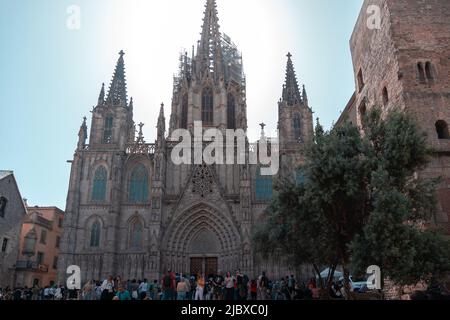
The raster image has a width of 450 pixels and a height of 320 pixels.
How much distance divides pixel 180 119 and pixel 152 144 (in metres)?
5.25

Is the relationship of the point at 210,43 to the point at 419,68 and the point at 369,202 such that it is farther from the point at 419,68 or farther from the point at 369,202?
the point at 369,202

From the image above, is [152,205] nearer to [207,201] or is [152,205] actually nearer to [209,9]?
[207,201]

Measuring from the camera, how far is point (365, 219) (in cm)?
1280

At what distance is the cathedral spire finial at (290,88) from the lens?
37688mm

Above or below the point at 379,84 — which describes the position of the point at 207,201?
below

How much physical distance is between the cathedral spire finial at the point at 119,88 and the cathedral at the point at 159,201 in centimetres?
15

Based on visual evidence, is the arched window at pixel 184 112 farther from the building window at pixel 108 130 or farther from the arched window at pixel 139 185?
the building window at pixel 108 130

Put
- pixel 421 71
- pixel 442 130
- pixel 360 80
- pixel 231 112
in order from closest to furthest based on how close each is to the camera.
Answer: pixel 442 130, pixel 421 71, pixel 360 80, pixel 231 112

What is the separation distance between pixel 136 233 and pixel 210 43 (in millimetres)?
23691

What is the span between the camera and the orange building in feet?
108

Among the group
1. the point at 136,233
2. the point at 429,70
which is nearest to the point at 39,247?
the point at 136,233

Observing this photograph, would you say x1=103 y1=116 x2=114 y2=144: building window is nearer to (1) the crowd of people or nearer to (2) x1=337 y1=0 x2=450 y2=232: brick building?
(1) the crowd of people

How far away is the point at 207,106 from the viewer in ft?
125
